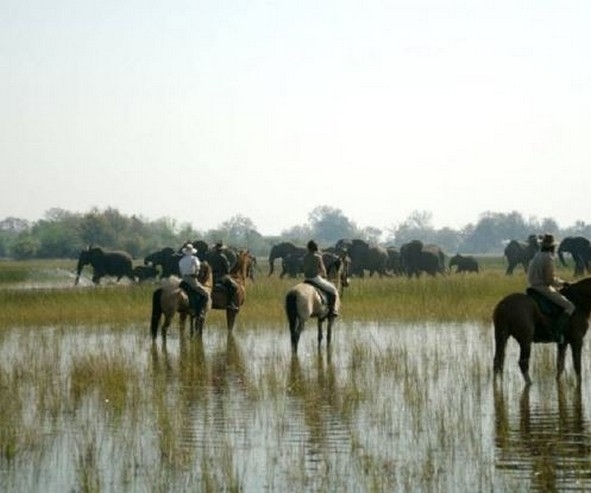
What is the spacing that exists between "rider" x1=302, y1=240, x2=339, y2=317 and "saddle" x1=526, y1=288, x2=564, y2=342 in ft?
20.8

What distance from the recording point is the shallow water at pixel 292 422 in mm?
11281

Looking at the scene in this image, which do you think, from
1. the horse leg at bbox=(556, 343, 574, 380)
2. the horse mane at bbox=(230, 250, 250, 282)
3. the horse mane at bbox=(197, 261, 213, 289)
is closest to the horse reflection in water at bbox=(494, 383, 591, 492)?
the horse leg at bbox=(556, 343, 574, 380)

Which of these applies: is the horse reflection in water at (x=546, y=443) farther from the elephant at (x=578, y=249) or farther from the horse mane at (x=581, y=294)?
the elephant at (x=578, y=249)

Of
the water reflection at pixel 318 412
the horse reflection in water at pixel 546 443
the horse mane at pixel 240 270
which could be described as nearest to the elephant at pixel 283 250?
the horse mane at pixel 240 270

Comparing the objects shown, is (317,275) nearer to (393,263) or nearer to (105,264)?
(105,264)

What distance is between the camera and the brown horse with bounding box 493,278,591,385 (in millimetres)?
17688

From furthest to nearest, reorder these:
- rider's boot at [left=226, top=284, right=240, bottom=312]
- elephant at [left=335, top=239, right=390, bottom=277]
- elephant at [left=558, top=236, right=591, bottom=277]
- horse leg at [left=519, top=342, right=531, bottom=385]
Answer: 1. elephant at [left=335, top=239, right=390, bottom=277]
2. elephant at [left=558, top=236, right=591, bottom=277]
3. rider's boot at [left=226, top=284, right=240, bottom=312]
4. horse leg at [left=519, top=342, right=531, bottom=385]

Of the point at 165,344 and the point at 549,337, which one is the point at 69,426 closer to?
the point at 549,337

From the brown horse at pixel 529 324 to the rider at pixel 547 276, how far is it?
7.7 inches

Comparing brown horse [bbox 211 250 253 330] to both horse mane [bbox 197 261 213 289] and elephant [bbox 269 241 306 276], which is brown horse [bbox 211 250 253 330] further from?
elephant [bbox 269 241 306 276]

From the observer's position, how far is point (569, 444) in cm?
1271

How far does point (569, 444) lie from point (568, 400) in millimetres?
3271

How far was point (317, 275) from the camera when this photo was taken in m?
24.0

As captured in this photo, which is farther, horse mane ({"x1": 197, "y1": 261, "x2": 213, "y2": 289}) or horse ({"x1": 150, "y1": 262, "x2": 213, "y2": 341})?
horse mane ({"x1": 197, "y1": 261, "x2": 213, "y2": 289})
